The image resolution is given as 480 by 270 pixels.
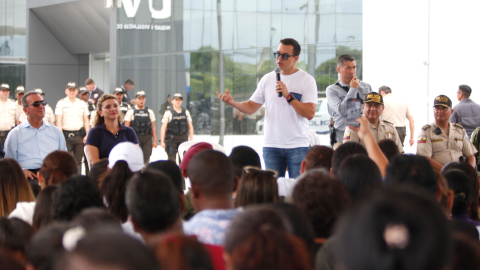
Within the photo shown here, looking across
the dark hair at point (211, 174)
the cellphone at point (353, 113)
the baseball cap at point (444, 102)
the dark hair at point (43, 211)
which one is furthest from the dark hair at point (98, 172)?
the baseball cap at point (444, 102)

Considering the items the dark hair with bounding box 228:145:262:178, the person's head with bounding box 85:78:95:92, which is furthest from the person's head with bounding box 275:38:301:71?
the person's head with bounding box 85:78:95:92

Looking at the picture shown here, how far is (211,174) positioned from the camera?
2.27 metres

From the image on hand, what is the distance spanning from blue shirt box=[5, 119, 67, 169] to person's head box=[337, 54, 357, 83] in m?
3.26

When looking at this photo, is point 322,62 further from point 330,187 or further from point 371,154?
point 330,187

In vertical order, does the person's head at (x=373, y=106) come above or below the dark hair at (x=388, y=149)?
above

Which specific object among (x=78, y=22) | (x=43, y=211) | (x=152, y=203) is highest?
(x=78, y=22)

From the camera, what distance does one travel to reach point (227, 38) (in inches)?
527

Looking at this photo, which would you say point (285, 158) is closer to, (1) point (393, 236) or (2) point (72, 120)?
(1) point (393, 236)

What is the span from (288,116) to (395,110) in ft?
12.8

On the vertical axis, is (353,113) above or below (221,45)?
below

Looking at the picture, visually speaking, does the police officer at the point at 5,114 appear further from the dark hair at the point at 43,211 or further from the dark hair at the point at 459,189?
the dark hair at the point at 459,189

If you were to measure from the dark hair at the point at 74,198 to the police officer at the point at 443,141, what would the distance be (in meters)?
3.70

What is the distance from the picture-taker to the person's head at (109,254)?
760mm

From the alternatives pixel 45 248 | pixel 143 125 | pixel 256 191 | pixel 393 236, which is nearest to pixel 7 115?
pixel 143 125
